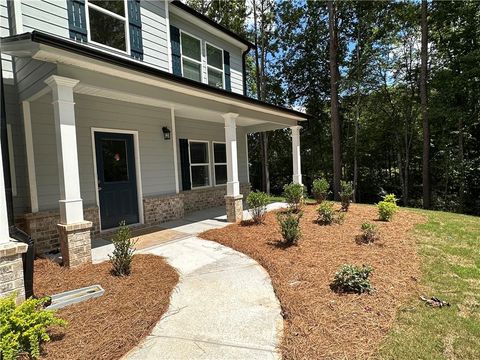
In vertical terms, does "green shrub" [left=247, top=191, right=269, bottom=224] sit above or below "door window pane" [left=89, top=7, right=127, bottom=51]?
below

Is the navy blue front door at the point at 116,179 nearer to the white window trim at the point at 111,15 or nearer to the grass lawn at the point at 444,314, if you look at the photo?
the white window trim at the point at 111,15

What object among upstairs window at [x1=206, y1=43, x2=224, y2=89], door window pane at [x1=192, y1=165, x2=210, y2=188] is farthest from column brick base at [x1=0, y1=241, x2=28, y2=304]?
upstairs window at [x1=206, y1=43, x2=224, y2=89]

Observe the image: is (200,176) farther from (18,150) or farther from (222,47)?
(18,150)

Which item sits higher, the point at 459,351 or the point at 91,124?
the point at 91,124

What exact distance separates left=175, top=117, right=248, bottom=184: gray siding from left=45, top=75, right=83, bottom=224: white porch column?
4.17m

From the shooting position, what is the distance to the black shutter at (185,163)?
27.1ft

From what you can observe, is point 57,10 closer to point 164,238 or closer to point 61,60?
point 61,60

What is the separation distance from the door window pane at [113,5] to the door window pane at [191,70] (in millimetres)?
2305

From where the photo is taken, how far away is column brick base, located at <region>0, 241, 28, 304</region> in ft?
8.52

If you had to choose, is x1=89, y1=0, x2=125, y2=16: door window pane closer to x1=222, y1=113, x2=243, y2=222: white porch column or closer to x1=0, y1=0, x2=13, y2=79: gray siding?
x1=0, y1=0, x2=13, y2=79: gray siding

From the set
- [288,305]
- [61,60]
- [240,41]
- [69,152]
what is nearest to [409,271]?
[288,305]

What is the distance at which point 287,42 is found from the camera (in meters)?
17.5

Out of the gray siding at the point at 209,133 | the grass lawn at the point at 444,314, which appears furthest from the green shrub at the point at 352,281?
the gray siding at the point at 209,133

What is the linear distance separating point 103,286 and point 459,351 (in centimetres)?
369
